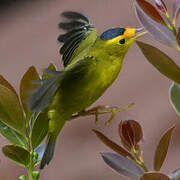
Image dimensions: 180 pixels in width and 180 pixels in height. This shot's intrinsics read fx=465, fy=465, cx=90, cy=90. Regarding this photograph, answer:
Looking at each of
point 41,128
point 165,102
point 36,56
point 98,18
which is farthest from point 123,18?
point 41,128

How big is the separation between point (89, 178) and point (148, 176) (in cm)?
182

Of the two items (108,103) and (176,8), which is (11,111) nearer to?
(176,8)

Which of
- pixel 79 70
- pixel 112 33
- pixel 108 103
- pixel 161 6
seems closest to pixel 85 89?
pixel 79 70

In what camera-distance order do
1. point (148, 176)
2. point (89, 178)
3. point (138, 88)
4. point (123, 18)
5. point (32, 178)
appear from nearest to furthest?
point (148, 176) → point (32, 178) → point (89, 178) → point (138, 88) → point (123, 18)

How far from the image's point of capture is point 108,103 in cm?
261

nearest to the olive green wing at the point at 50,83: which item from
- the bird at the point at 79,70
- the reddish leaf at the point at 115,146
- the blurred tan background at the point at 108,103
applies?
the bird at the point at 79,70

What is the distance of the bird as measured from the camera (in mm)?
876

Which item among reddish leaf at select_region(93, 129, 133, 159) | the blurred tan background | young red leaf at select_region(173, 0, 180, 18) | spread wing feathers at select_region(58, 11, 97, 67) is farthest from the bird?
the blurred tan background

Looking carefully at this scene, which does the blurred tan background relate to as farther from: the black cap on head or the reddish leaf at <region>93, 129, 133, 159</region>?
the reddish leaf at <region>93, 129, 133, 159</region>

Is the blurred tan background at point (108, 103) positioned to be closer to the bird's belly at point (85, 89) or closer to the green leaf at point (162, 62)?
the bird's belly at point (85, 89)

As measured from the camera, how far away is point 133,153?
2.22ft

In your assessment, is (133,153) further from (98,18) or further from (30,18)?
(30,18)

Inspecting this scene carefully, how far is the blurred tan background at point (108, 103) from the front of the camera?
91.0 inches

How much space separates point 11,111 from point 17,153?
0.21ft
